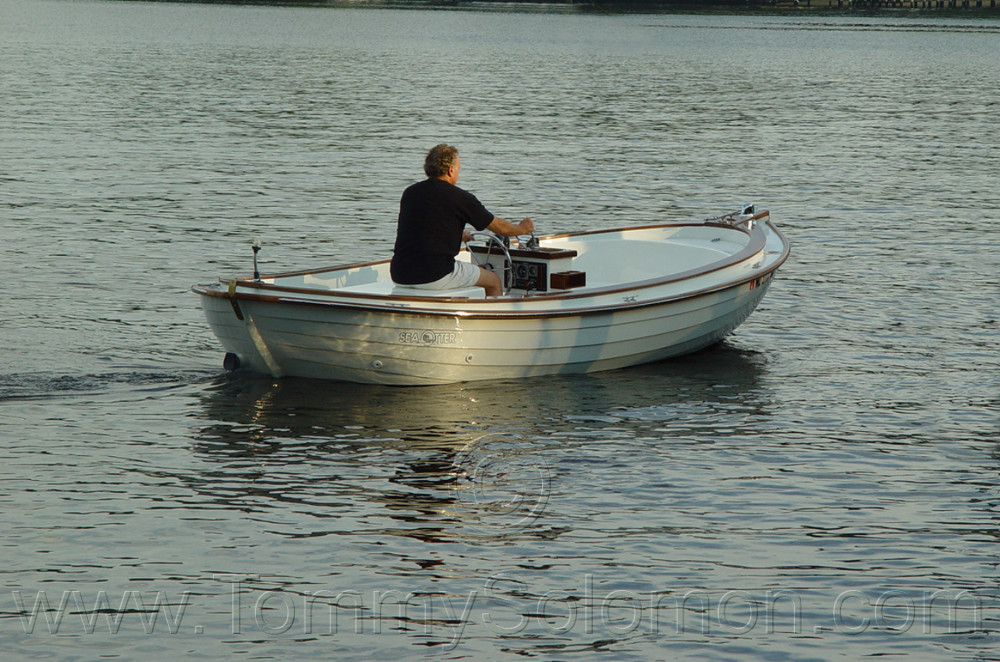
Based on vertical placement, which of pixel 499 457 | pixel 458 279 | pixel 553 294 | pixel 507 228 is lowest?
pixel 499 457

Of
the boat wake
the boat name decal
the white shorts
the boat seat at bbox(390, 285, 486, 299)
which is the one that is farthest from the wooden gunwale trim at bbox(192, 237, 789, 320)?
the boat wake

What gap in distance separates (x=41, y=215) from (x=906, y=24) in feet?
380

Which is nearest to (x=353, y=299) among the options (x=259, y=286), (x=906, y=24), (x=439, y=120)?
(x=259, y=286)

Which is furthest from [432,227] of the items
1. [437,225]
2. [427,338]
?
[427,338]

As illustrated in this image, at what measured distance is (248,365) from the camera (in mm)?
13047

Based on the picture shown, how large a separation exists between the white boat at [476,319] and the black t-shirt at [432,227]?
21cm

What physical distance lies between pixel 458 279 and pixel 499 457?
251cm

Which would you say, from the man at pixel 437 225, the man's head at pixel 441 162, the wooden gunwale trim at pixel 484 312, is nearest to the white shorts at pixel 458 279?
the man at pixel 437 225

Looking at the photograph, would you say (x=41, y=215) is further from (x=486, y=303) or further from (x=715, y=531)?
(x=715, y=531)

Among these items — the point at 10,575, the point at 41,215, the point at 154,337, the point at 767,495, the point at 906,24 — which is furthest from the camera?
the point at 906,24

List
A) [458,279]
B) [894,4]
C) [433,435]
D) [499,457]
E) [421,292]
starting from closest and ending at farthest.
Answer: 1. [499,457]
2. [433,435]
3. [421,292]
4. [458,279]
5. [894,4]

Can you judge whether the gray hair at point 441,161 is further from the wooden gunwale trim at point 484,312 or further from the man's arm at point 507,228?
the wooden gunwale trim at point 484,312

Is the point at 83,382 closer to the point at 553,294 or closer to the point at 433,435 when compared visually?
the point at 433,435

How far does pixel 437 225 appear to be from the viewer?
1281 cm
